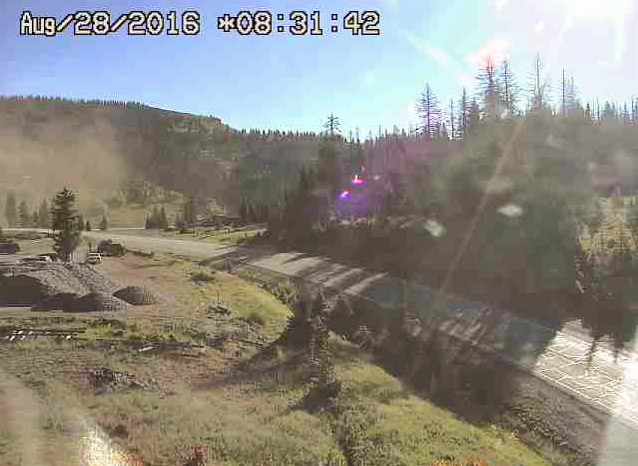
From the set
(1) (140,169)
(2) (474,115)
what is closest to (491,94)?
(2) (474,115)

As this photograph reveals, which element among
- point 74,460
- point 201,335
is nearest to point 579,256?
point 201,335

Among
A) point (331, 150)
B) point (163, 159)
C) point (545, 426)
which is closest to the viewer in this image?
point (545, 426)

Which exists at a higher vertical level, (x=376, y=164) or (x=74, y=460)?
(x=376, y=164)

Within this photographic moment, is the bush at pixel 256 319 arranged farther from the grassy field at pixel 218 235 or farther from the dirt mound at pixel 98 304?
the grassy field at pixel 218 235

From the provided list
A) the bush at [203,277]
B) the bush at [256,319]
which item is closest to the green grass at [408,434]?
the bush at [256,319]

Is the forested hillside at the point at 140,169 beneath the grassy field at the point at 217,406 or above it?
above

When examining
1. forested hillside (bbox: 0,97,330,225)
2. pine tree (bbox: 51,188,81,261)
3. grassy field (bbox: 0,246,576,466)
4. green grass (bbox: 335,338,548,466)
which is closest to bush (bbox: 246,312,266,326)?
grassy field (bbox: 0,246,576,466)

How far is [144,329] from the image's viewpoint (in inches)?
765

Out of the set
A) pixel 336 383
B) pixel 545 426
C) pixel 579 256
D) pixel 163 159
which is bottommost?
pixel 545 426

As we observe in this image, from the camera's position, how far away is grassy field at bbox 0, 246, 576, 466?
10.5m

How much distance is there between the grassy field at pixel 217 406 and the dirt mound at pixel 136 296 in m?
3.69

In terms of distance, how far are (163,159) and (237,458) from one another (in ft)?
632

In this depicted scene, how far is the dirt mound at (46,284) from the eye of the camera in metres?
23.2

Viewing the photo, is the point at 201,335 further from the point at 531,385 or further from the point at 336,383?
the point at 531,385
